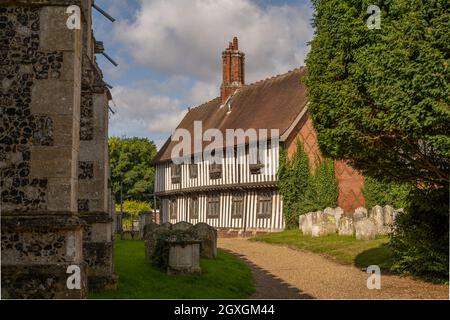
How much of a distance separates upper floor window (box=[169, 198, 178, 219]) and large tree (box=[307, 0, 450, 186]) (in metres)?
25.7

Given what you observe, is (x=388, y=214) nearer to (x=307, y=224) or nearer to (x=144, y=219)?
(x=307, y=224)

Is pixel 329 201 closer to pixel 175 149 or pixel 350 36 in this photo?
pixel 175 149

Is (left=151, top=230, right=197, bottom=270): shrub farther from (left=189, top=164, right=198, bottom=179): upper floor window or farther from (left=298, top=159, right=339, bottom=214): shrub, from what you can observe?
(left=189, top=164, right=198, bottom=179): upper floor window

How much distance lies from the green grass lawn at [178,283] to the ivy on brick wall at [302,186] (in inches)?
519

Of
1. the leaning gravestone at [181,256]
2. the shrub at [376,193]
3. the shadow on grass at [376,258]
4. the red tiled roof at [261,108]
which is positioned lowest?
the shadow on grass at [376,258]

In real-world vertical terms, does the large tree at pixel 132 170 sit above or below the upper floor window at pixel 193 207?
above

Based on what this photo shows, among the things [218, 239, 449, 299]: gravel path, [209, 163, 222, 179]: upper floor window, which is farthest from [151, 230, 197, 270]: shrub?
[209, 163, 222, 179]: upper floor window

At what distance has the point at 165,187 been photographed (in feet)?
130

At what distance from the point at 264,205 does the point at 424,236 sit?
16718mm

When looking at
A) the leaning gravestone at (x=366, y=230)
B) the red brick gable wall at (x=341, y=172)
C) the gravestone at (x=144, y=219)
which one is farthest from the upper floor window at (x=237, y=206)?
the leaning gravestone at (x=366, y=230)

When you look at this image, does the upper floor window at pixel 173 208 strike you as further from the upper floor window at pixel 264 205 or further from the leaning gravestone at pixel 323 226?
the leaning gravestone at pixel 323 226

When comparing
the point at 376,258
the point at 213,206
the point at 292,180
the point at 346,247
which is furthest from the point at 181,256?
the point at 213,206

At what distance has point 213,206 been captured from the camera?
3459 cm

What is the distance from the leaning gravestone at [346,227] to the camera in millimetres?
23422
